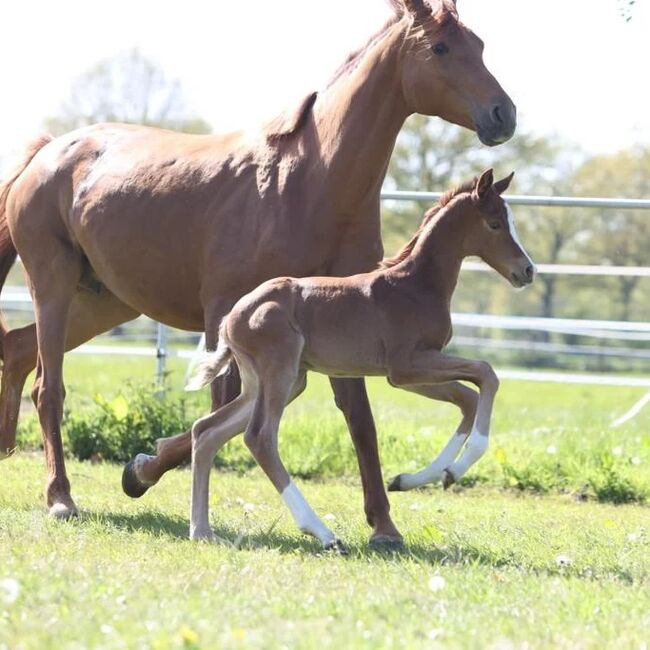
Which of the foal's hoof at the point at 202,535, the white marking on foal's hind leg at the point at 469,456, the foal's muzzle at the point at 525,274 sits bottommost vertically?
the foal's hoof at the point at 202,535

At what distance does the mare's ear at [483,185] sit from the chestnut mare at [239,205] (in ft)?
0.59

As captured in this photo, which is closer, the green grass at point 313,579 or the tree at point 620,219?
the green grass at point 313,579

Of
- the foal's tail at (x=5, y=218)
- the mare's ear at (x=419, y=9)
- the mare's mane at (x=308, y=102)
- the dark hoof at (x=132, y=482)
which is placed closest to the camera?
the mare's ear at (x=419, y=9)

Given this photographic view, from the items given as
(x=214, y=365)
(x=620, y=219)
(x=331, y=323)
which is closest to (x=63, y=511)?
(x=214, y=365)

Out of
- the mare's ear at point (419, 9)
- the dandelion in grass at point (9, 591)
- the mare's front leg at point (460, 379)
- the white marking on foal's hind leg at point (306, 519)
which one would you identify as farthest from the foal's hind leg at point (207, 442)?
the mare's ear at point (419, 9)

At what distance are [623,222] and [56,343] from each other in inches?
1394

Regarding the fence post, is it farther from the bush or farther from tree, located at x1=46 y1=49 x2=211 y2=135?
tree, located at x1=46 y1=49 x2=211 y2=135

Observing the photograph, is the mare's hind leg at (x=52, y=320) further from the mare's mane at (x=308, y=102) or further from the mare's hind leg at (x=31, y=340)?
the mare's mane at (x=308, y=102)

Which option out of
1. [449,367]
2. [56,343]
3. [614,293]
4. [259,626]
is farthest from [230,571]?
[614,293]

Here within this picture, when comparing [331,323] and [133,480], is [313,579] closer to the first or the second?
[331,323]

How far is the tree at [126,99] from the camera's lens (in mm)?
50812

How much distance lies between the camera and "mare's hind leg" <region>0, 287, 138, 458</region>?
8250 mm

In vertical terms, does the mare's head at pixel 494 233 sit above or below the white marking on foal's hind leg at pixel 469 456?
above

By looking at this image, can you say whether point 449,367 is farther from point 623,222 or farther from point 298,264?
point 623,222
